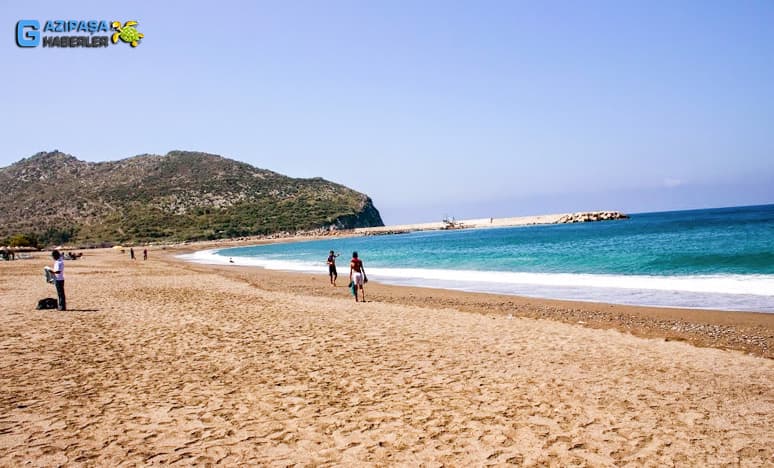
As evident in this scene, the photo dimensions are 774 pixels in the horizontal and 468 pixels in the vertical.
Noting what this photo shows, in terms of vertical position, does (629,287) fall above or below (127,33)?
below

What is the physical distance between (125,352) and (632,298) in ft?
49.7

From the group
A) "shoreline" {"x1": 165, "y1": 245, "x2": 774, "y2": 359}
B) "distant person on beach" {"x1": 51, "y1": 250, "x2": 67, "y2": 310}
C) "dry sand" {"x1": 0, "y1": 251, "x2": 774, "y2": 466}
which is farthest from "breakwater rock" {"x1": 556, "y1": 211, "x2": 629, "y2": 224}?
"distant person on beach" {"x1": 51, "y1": 250, "x2": 67, "y2": 310}

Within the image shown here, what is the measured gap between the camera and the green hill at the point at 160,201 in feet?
279

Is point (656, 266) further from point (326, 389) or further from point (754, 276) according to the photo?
point (326, 389)

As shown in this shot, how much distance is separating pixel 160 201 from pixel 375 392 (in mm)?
101138

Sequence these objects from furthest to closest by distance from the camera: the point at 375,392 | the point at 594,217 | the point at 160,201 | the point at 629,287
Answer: the point at 594,217 < the point at 160,201 < the point at 629,287 < the point at 375,392

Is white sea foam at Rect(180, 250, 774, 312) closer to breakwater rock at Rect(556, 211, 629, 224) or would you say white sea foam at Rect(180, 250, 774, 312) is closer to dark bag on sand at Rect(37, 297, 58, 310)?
dark bag on sand at Rect(37, 297, 58, 310)

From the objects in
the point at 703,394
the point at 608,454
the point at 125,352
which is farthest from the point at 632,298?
the point at 125,352

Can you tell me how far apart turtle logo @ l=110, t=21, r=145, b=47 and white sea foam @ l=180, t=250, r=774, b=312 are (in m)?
18.4

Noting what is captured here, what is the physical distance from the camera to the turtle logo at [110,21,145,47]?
80.3 ft

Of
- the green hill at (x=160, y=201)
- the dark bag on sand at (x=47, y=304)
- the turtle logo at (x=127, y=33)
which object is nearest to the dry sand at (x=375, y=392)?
the dark bag on sand at (x=47, y=304)

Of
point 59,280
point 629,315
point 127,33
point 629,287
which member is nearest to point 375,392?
point 629,315

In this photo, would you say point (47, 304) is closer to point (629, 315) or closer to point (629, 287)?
point (629, 315)

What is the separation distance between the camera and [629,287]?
18.6 meters
